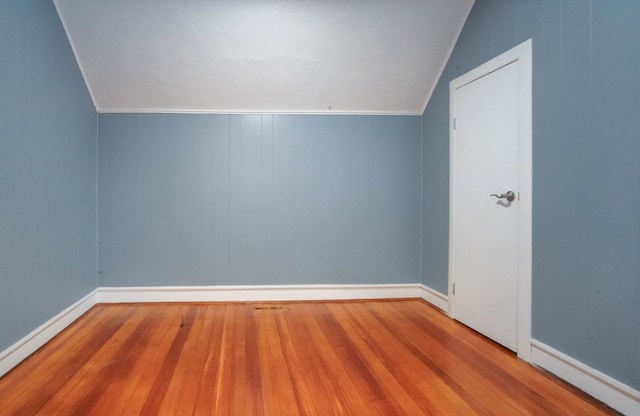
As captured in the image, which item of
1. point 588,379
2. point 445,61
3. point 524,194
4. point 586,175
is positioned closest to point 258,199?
point 445,61

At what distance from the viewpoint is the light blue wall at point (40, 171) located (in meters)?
2.01

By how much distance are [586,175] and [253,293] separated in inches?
108

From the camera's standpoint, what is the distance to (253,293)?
3.49m

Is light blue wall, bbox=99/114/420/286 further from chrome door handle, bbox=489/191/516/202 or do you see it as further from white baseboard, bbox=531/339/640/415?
white baseboard, bbox=531/339/640/415

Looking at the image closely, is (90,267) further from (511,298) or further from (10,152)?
(511,298)

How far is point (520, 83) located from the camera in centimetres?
224

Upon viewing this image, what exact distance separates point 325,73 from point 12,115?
7.25 ft

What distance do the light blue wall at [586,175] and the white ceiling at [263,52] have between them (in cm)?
84

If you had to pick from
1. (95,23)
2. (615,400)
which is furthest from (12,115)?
(615,400)

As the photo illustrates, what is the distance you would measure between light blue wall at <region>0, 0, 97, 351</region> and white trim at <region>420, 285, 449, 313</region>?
2.96 m

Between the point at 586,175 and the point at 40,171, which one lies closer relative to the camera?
the point at 586,175

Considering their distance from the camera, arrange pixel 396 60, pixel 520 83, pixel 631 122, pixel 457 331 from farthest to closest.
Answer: pixel 396 60 → pixel 457 331 → pixel 520 83 → pixel 631 122

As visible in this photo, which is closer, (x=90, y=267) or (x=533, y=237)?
(x=533, y=237)

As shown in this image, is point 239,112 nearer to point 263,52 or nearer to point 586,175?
point 263,52
